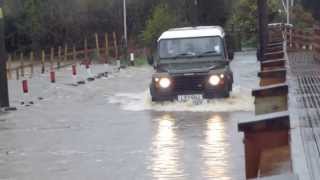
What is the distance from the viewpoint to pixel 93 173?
34.5 ft

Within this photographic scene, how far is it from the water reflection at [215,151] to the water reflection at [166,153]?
0.40 meters

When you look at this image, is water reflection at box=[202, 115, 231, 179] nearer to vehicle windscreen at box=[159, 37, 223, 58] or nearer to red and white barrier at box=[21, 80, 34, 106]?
vehicle windscreen at box=[159, 37, 223, 58]

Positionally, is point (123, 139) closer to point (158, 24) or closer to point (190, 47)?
point (190, 47)

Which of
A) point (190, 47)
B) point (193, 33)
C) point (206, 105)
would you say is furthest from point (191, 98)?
point (193, 33)

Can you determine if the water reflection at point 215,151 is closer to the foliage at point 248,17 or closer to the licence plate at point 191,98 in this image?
the licence plate at point 191,98

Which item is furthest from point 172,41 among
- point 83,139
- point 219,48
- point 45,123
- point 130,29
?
point 130,29

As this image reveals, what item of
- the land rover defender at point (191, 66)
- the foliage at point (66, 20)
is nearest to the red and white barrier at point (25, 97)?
the land rover defender at point (191, 66)

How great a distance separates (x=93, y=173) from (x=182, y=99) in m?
9.19

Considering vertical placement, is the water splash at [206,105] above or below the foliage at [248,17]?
below

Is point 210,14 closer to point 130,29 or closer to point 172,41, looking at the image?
point 130,29

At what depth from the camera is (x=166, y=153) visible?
1203cm

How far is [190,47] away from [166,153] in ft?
28.5

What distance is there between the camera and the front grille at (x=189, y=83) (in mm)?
19547

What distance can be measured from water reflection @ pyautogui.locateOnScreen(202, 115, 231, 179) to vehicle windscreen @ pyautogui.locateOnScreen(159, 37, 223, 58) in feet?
13.6
